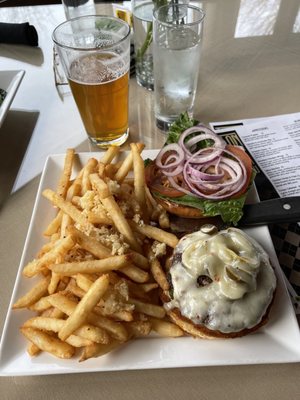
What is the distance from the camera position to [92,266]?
3.16 ft

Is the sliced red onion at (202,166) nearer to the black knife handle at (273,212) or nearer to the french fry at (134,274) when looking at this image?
the black knife handle at (273,212)

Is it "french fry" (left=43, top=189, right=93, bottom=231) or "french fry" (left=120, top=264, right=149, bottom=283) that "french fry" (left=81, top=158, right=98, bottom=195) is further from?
"french fry" (left=120, top=264, right=149, bottom=283)

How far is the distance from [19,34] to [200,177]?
1.55m

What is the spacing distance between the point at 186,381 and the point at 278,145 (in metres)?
1.04

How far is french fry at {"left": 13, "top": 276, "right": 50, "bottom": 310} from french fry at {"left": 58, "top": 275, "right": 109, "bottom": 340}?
0.15 m

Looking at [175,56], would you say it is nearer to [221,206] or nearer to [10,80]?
[221,206]

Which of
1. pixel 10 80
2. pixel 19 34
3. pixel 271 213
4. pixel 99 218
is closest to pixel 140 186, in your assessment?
pixel 99 218

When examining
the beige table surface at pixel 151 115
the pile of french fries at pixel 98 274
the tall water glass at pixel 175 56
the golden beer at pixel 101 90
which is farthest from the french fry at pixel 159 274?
the tall water glass at pixel 175 56

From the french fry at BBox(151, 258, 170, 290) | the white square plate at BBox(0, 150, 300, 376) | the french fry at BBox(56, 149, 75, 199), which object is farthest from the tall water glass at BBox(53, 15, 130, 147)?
the white square plate at BBox(0, 150, 300, 376)

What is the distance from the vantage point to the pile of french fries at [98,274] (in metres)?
0.91

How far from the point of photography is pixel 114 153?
1345mm

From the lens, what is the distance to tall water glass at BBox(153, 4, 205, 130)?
143 centimetres

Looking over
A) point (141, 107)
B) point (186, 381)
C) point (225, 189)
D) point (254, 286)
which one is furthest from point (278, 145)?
point (186, 381)

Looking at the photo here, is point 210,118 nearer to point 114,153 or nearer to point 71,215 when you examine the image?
point 114,153
